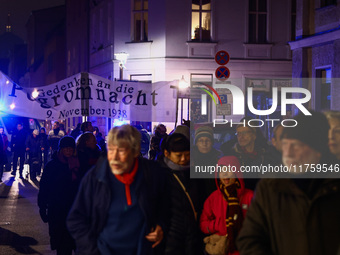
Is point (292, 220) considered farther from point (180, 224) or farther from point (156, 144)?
point (156, 144)

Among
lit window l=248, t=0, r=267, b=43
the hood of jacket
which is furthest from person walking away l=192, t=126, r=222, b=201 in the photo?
lit window l=248, t=0, r=267, b=43

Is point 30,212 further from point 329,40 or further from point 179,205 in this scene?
point 329,40

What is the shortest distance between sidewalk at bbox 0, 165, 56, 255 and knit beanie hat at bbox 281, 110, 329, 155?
6.05m

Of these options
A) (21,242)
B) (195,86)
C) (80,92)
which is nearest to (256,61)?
(195,86)

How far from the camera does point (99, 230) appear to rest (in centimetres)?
467

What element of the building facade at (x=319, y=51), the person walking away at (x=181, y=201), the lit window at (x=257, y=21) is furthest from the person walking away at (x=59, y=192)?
the lit window at (x=257, y=21)

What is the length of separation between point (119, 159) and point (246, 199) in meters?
1.43

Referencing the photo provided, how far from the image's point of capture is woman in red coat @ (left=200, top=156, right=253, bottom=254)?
5555 mm

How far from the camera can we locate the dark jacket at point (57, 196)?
24.7 ft

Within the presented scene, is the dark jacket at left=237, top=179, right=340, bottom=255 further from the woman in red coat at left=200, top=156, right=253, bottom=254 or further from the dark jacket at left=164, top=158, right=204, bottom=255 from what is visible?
the woman in red coat at left=200, top=156, right=253, bottom=254

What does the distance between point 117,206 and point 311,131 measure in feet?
5.05

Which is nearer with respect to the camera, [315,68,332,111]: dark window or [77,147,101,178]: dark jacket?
[77,147,101,178]: dark jacket

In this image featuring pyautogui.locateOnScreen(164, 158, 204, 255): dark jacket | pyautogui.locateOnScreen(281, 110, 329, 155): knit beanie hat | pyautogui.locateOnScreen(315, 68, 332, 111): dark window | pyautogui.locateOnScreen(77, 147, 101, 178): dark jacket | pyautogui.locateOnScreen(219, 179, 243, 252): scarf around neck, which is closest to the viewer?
pyautogui.locateOnScreen(281, 110, 329, 155): knit beanie hat

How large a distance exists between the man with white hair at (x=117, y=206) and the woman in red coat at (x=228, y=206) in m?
0.95
